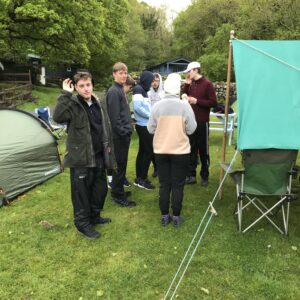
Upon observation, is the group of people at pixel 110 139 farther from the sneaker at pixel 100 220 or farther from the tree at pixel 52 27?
the tree at pixel 52 27

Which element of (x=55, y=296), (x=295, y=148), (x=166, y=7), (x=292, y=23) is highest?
(x=166, y=7)

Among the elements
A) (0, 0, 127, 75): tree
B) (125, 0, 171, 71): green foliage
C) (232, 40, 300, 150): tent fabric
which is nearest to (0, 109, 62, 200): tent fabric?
(232, 40, 300, 150): tent fabric

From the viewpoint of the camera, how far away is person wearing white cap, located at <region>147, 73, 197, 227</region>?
4.19 meters

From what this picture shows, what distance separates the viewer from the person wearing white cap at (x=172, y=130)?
4191 millimetres

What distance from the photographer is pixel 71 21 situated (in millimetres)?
20250

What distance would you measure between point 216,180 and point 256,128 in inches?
99.3

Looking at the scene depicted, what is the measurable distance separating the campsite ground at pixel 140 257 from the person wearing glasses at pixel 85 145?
422 millimetres

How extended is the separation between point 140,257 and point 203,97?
2875 mm

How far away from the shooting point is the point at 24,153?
5973 mm

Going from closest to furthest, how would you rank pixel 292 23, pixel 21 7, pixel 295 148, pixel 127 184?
pixel 295 148 → pixel 127 184 → pixel 21 7 → pixel 292 23

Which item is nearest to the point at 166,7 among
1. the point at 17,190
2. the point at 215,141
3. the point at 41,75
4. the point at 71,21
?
the point at 41,75

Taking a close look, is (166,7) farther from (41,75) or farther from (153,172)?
(153,172)

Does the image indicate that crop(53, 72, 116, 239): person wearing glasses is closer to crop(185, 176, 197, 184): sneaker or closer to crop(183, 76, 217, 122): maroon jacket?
crop(183, 76, 217, 122): maroon jacket

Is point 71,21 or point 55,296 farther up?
point 71,21
